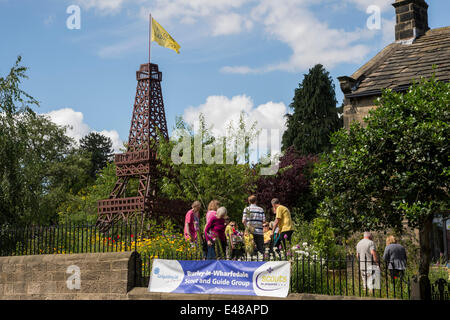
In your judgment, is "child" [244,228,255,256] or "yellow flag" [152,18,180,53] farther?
"yellow flag" [152,18,180,53]

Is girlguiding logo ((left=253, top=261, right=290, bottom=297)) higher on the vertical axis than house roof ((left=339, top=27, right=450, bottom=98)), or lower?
lower

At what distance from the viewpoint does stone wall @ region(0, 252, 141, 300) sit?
13047mm

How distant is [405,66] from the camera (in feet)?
65.3

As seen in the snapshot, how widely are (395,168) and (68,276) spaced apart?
321 inches

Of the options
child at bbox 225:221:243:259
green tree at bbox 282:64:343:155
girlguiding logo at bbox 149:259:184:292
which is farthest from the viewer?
green tree at bbox 282:64:343:155

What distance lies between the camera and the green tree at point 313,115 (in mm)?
48094

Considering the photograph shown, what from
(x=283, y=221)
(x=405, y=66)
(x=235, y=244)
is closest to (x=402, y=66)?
(x=405, y=66)

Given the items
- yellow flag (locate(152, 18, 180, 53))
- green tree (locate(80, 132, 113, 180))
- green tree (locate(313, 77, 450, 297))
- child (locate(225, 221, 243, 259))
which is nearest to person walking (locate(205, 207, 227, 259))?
child (locate(225, 221, 243, 259))

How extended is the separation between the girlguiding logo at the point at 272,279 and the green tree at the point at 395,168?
4.95ft

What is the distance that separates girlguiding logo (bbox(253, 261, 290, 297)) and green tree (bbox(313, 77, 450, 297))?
4.95 feet

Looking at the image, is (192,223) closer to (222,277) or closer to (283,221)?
(283,221)

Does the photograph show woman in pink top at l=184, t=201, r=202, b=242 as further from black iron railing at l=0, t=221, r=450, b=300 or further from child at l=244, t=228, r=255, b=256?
child at l=244, t=228, r=255, b=256

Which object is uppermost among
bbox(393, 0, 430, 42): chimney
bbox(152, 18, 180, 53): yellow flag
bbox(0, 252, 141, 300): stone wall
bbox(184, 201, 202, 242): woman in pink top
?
bbox(152, 18, 180, 53): yellow flag
